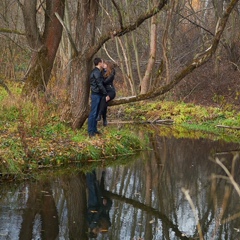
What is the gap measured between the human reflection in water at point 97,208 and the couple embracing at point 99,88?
286 cm

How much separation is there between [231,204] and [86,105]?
6.22 meters

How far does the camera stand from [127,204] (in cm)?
844

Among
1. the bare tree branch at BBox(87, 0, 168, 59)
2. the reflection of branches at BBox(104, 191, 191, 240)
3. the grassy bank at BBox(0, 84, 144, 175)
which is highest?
the bare tree branch at BBox(87, 0, 168, 59)

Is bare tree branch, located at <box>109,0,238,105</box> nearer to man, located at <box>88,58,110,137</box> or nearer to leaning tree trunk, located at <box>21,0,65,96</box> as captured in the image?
man, located at <box>88,58,110,137</box>

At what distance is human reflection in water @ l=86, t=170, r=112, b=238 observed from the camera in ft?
23.2

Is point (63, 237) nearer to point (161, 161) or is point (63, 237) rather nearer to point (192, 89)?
point (161, 161)

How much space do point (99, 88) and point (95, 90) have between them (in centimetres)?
17

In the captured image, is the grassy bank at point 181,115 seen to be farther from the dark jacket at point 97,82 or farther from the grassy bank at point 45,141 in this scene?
the dark jacket at point 97,82

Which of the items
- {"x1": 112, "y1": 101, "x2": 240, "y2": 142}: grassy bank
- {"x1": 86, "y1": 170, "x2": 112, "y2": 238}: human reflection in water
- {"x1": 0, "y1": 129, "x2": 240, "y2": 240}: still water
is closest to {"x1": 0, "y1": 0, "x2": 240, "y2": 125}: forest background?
{"x1": 112, "y1": 101, "x2": 240, "y2": 142}: grassy bank

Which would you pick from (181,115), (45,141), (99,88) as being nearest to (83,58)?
(99,88)

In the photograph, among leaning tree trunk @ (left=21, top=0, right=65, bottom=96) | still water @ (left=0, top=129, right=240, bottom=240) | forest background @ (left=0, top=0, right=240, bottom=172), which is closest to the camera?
still water @ (left=0, top=129, right=240, bottom=240)

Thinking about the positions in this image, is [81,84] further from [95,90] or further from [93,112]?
[93,112]

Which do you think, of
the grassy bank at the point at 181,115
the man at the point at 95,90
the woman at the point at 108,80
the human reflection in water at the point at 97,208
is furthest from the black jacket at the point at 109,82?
the grassy bank at the point at 181,115

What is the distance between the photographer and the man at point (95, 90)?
1263 centimetres
